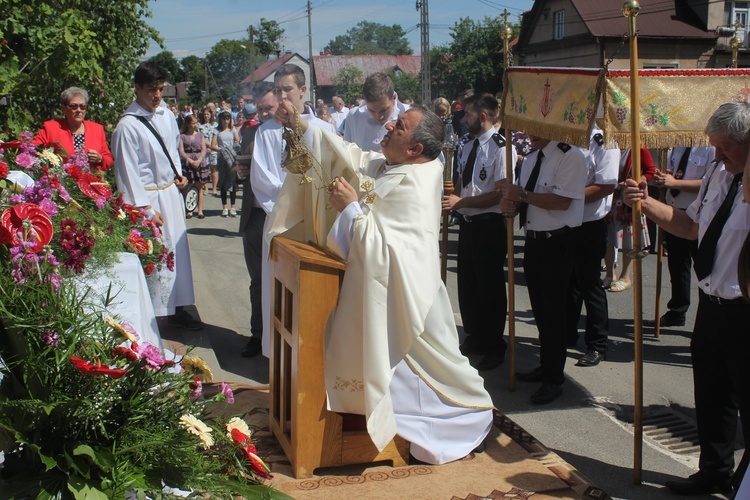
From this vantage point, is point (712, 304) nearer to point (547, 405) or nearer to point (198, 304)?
point (547, 405)

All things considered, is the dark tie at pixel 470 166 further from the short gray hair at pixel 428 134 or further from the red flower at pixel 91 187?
the red flower at pixel 91 187

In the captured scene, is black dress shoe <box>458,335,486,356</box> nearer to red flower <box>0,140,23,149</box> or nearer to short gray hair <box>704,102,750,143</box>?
short gray hair <box>704,102,750,143</box>

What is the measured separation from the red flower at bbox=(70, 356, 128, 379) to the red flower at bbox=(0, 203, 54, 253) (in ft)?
2.14

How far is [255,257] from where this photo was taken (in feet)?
21.5

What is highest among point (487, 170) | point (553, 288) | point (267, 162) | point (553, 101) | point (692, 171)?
point (553, 101)

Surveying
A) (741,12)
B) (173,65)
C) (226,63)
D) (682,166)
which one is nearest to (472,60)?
(741,12)

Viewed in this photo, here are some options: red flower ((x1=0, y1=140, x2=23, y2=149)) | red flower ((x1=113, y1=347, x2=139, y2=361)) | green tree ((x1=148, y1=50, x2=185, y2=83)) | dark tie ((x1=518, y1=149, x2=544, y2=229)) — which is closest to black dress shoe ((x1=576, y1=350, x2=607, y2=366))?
dark tie ((x1=518, y1=149, x2=544, y2=229))

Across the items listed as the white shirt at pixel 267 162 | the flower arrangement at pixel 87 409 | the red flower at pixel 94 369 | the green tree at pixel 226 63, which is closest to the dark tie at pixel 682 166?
the white shirt at pixel 267 162

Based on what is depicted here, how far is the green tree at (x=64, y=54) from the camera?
6.39 meters

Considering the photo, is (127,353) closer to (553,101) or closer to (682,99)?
(553,101)

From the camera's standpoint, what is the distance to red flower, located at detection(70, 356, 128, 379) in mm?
2455

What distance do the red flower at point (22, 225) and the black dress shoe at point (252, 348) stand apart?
3.57 metres

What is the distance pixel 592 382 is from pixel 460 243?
153 centimetres

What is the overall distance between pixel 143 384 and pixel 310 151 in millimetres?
2106
